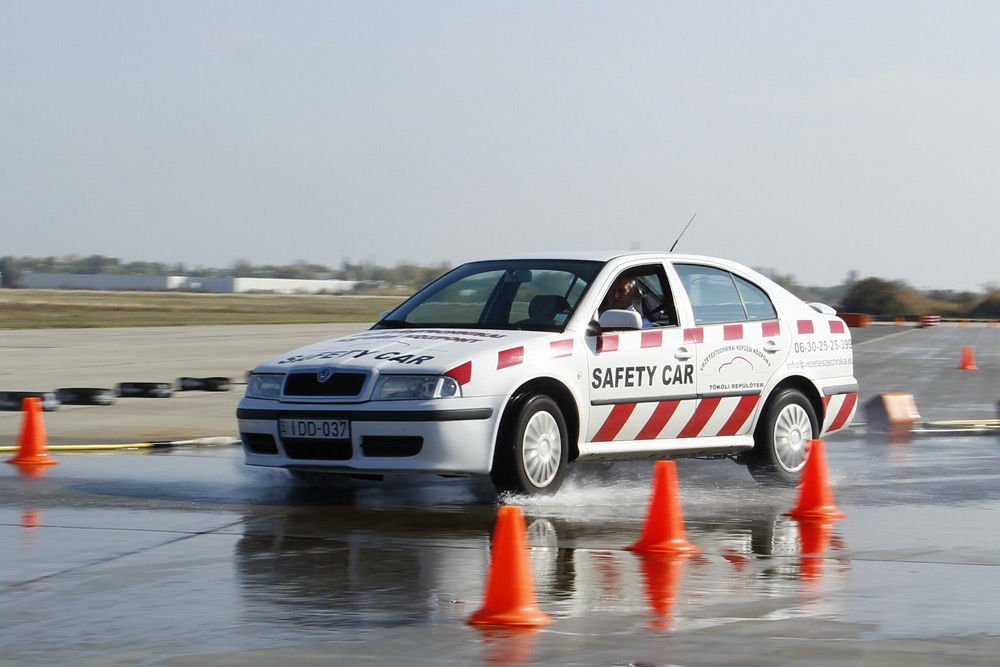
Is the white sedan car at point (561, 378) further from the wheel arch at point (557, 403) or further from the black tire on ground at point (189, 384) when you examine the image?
the black tire on ground at point (189, 384)

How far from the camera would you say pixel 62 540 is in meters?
8.29

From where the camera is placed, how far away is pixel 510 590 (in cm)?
620

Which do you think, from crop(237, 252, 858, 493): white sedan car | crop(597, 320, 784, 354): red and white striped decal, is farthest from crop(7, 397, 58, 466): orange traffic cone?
crop(597, 320, 784, 354): red and white striped decal

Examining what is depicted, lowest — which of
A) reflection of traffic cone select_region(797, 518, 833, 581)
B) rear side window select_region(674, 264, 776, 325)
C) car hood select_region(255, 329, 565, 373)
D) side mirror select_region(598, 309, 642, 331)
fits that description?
reflection of traffic cone select_region(797, 518, 833, 581)

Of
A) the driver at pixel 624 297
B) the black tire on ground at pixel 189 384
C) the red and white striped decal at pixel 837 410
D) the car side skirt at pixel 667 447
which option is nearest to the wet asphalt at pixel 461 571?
the car side skirt at pixel 667 447

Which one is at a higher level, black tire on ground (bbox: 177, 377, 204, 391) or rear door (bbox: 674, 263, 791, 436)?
rear door (bbox: 674, 263, 791, 436)

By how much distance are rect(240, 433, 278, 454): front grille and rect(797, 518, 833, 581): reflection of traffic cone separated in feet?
10.6

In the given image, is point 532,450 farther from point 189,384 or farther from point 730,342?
point 189,384

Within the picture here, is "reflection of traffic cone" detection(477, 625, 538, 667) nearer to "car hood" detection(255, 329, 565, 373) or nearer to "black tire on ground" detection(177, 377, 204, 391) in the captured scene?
"car hood" detection(255, 329, 565, 373)

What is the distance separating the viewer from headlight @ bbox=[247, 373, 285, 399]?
396 inches

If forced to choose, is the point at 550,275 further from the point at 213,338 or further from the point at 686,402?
the point at 213,338

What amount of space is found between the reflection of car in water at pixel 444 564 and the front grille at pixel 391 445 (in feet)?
1.16


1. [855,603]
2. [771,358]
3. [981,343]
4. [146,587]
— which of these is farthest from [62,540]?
[981,343]

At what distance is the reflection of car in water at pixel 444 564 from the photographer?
21.7 feet
